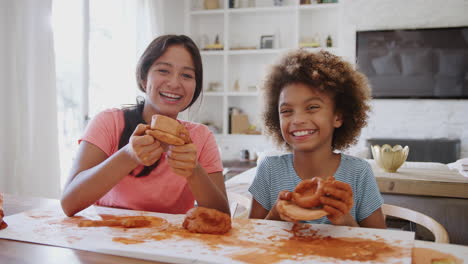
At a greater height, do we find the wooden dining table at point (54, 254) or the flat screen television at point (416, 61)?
the flat screen television at point (416, 61)

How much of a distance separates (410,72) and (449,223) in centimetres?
335

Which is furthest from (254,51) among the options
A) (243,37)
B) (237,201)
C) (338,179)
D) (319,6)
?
(338,179)

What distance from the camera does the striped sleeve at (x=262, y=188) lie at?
1.34m

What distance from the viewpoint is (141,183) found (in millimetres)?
1297

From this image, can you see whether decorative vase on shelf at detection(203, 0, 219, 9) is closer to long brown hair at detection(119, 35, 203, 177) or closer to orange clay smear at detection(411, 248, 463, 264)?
long brown hair at detection(119, 35, 203, 177)

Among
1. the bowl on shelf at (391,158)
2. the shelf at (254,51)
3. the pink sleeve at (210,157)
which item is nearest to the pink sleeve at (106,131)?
the pink sleeve at (210,157)

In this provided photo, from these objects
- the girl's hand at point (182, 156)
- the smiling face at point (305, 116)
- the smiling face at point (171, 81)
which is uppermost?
the smiling face at point (171, 81)

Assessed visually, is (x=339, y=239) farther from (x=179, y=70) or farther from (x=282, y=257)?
(x=179, y=70)

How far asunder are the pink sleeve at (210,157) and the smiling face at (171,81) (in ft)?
0.57

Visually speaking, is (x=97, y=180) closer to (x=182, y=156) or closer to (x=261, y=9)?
(x=182, y=156)

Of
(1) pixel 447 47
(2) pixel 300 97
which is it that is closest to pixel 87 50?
(2) pixel 300 97

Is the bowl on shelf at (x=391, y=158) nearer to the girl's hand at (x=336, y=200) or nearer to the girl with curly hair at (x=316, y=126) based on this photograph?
the girl with curly hair at (x=316, y=126)

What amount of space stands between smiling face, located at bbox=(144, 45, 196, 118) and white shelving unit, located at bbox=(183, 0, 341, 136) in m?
3.67

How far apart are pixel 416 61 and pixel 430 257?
448 cm
